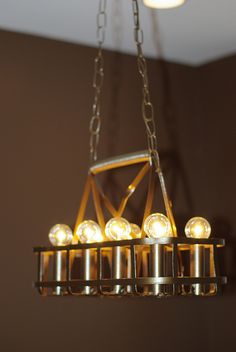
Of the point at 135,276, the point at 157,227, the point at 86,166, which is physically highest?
the point at 86,166

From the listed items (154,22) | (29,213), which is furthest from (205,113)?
(29,213)

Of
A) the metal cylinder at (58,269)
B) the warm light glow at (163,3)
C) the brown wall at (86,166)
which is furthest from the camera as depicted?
the brown wall at (86,166)

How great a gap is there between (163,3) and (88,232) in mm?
1354

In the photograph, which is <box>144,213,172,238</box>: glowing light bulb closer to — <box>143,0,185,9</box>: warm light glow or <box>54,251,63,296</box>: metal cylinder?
<box>54,251,63,296</box>: metal cylinder

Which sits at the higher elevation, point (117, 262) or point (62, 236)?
point (62, 236)

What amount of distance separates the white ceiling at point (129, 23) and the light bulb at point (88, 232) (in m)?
1.31

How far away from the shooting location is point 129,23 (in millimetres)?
3668

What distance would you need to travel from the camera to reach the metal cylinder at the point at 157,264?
7.23 ft

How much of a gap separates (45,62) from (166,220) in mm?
1831

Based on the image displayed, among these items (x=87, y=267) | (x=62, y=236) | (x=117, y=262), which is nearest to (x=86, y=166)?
(x=62, y=236)

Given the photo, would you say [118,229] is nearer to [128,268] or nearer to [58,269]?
[128,268]

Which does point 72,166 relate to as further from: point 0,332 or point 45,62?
point 0,332

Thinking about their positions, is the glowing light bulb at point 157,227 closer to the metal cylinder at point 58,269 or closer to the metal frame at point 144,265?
the metal frame at point 144,265

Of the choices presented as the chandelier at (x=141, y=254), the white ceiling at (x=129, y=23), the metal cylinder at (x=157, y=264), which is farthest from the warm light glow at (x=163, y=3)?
the metal cylinder at (x=157, y=264)
